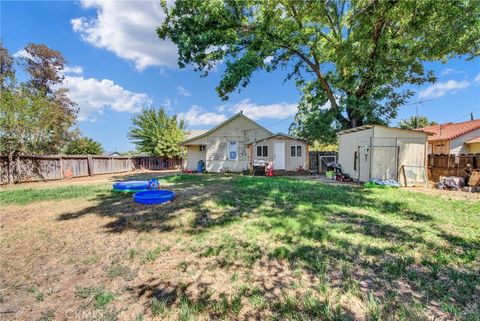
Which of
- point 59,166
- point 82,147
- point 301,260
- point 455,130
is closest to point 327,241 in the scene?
point 301,260

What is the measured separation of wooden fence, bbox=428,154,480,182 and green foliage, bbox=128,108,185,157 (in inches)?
825

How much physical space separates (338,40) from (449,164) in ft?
29.0

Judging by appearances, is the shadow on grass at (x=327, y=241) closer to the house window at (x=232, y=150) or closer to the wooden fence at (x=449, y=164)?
the wooden fence at (x=449, y=164)

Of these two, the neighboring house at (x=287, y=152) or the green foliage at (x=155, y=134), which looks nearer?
the neighboring house at (x=287, y=152)

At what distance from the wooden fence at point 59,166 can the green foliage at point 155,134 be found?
7.30ft

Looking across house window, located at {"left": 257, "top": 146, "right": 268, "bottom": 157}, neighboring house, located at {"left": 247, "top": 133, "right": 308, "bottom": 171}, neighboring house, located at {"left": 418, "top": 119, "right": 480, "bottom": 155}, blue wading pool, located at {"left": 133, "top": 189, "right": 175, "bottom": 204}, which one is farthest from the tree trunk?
neighboring house, located at {"left": 418, "top": 119, "right": 480, "bottom": 155}

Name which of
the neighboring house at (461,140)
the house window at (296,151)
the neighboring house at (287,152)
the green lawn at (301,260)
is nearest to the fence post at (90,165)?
the neighboring house at (287,152)

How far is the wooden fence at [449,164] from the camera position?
1103 cm

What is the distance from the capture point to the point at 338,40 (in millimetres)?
14328

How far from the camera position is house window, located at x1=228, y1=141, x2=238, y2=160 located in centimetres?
1934

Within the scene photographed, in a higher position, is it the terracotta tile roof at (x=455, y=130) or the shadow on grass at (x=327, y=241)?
the terracotta tile roof at (x=455, y=130)

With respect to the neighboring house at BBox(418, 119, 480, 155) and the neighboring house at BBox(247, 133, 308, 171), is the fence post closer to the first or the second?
the neighboring house at BBox(247, 133, 308, 171)
